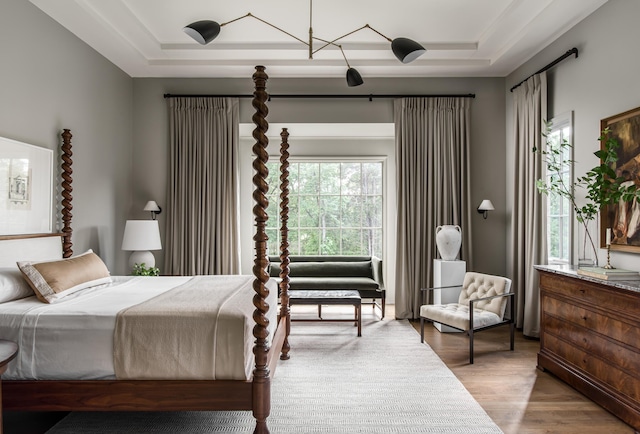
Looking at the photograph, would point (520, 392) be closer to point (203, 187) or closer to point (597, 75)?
point (597, 75)

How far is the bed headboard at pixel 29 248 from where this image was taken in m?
3.02

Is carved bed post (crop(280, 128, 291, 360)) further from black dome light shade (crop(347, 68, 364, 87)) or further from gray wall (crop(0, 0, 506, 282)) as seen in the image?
gray wall (crop(0, 0, 506, 282))

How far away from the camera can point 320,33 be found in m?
4.34

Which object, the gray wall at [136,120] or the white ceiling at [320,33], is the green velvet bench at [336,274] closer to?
the gray wall at [136,120]

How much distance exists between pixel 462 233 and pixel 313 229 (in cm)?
228

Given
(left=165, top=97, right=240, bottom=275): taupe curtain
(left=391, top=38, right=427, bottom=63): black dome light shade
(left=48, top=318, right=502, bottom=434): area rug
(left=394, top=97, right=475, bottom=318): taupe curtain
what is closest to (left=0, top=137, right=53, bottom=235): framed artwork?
(left=48, top=318, right=502, bottom=434): area rug

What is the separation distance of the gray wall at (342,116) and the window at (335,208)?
4.26 feet

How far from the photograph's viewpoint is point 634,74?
3.08 metres

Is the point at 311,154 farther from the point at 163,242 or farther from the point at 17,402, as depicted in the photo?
the point at 17,402

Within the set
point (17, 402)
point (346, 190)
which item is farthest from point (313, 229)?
point (17, 402)

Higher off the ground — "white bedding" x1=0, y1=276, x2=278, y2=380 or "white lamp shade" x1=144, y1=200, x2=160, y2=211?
"white lamp shade" x1=144, y1=200, x2=160, y2=211

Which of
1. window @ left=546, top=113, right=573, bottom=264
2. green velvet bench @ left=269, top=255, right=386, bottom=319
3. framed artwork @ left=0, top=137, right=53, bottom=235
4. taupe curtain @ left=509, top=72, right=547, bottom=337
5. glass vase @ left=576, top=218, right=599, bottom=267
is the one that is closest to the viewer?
framed artwork @ left=0, top=137, right=53, bottom=235

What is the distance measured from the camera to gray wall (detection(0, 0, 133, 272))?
10.6 ft

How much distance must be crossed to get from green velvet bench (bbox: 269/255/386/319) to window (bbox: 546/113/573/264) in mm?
2012
